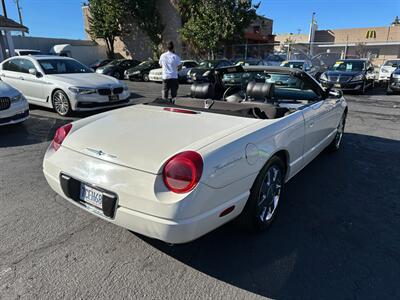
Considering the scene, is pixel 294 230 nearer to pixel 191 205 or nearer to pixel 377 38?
pixel 191 205

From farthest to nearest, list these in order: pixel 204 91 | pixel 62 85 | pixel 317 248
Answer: pixel 62 85
pixel 204 91
pixel 317 248

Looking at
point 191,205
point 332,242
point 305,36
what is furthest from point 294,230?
point 305,36

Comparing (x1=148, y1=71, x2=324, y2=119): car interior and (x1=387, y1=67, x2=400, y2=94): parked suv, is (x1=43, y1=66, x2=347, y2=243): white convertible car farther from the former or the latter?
(x1=387, y1=67, x2=400, y2=94): parked suv

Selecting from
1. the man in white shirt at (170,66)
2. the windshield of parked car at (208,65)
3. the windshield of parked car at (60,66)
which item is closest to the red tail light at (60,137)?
the man in white shirt at (170,66)

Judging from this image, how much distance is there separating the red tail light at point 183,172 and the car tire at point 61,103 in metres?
6.21

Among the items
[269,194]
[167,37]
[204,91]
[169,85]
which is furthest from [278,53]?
[269,194]

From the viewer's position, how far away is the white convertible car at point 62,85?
7.39 m

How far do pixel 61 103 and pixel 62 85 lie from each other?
1.54 feet

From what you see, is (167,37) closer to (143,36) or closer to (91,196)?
(143,36)

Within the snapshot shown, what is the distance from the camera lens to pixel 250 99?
12.1 feet

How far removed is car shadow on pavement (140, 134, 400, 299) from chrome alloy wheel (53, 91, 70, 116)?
5.83 metres

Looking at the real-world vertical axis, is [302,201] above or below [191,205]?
below

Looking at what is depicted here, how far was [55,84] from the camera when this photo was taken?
7543 millimetres

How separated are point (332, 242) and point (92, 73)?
7852mm
